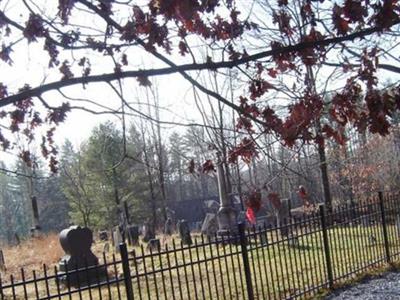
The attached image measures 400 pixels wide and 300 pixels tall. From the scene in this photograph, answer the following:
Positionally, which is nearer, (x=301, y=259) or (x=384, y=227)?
(x=301, y=259)

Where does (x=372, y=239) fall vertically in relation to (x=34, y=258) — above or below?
above

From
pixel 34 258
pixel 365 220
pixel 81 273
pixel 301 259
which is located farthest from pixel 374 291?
pixel 34 258

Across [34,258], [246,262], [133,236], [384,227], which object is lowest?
[34,258]

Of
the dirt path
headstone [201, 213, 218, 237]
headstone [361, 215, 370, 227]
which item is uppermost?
headstone [361, 215, 370, 227]

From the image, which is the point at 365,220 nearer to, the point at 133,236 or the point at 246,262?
the point at 246,262

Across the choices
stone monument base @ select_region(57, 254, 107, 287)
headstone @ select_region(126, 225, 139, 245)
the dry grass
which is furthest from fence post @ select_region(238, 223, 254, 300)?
headstone @ select_region(126, 225, 139, 245)

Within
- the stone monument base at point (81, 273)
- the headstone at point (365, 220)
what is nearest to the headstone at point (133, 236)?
the stone monument base at point (81, 273)

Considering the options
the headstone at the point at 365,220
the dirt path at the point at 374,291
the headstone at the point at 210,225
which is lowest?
the dirt path at the point at 374,291

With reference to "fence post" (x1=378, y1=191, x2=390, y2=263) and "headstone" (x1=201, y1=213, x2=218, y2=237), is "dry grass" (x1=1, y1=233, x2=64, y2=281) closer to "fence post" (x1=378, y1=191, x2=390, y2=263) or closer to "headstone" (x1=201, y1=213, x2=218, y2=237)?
"headstone" (x1=201, y1=213, x2=218, y2=237)

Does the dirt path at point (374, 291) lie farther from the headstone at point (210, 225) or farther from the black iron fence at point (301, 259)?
the headstone at point (210, 225)

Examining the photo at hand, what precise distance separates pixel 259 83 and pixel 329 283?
639cm

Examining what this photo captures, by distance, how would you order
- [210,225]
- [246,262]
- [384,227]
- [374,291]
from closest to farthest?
[246,262] < [374,291] < [384,227] < [210,225]

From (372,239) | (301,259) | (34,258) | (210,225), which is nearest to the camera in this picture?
(301,259)

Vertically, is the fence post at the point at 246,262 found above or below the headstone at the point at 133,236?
above
